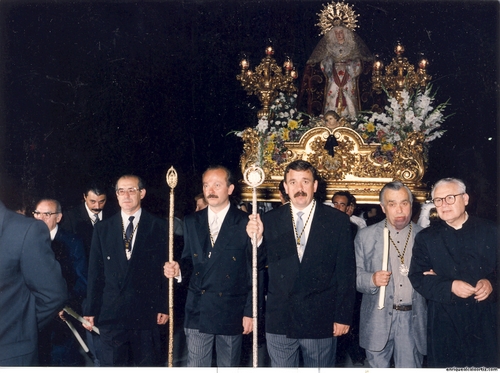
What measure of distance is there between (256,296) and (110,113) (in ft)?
14.6

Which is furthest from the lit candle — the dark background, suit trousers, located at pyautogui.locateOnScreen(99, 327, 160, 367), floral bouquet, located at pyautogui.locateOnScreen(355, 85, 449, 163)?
the dark background

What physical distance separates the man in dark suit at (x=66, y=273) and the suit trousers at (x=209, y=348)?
1.27 metres

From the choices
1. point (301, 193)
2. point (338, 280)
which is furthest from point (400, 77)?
point (338, 280)

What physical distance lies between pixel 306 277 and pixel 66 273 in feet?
7.35

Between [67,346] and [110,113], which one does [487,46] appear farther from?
[67,346]

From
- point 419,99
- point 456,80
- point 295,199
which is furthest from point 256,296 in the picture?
point 456,80

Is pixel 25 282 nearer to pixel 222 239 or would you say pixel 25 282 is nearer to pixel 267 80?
pixel 222 239

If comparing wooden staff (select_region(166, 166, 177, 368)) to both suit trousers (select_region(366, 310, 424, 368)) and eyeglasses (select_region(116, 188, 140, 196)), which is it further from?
suit trousers (select_region(366, 310, 424, 368))

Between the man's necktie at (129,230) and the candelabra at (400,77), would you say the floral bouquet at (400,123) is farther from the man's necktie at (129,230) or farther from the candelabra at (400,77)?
the man's necktie at (129,230)

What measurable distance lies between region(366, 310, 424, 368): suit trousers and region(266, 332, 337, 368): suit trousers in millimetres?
359

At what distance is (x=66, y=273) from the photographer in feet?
20.4

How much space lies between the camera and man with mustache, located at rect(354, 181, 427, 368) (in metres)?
5.42

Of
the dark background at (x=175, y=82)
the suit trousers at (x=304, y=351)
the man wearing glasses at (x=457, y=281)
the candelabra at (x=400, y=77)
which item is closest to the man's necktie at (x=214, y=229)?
the suit trousers at (x=304, y=351)

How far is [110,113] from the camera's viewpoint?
9.05 metres
